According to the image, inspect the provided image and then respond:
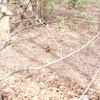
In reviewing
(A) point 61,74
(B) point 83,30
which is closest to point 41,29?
(B) point 83,30

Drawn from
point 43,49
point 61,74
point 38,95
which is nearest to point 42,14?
point 43,49

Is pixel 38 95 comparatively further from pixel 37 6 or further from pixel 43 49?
pixel 37 6

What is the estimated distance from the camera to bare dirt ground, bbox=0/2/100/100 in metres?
4.04

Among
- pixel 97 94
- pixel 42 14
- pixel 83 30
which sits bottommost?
pixel 97 94

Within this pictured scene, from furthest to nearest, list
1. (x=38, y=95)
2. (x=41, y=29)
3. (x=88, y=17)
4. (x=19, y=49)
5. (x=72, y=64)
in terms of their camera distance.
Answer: (x=88, y=17) → (x=41, y=29) → (x=19, y=49) → (x=72, y=64) → (x=38, y=95)

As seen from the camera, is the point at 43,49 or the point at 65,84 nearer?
the point at 65,84

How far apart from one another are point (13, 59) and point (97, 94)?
2431 mm

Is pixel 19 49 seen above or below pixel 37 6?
below

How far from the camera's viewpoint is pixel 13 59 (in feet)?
17.8

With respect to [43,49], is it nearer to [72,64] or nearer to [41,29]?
[72,64]

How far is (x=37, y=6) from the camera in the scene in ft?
25.7

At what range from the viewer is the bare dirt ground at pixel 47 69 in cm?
404

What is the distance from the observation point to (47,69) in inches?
195

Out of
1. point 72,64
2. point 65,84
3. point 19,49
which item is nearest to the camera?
point 65,84
